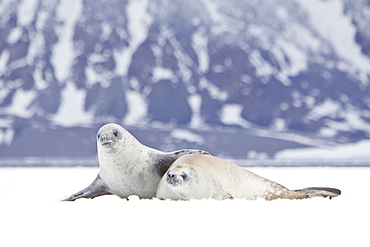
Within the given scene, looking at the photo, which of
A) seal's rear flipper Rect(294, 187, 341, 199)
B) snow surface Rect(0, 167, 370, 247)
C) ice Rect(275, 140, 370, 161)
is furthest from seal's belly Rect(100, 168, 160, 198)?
ice Rect(275, 140, 370, 161)

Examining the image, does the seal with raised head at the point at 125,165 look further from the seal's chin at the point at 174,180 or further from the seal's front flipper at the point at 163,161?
the seal's chin at the point at 174,180

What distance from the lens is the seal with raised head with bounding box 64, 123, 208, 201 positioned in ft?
15.3

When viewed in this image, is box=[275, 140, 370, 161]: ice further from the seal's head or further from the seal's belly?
the seal's head

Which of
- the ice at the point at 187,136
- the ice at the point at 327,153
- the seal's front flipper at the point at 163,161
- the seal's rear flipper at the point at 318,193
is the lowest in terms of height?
the seal's front flipper at the point at 163,161

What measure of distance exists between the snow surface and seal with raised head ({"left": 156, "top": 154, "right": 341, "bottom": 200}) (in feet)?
0.51

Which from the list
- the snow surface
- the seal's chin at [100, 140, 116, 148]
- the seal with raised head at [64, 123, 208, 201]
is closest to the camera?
the snow surface

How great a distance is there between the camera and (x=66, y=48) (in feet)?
226

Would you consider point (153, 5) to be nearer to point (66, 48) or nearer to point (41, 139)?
point (66, 48)

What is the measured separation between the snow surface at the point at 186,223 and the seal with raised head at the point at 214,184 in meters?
0.15

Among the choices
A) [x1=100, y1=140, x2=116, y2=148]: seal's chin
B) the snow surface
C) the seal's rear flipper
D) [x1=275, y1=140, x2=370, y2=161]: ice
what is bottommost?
the snow surface

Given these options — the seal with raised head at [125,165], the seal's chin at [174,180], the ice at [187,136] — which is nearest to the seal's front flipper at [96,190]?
the seal with raised head at [125,165]

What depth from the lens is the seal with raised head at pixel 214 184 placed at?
4.11 metres

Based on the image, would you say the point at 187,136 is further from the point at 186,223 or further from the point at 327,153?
the point at 186,223

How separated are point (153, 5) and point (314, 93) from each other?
2777cm
